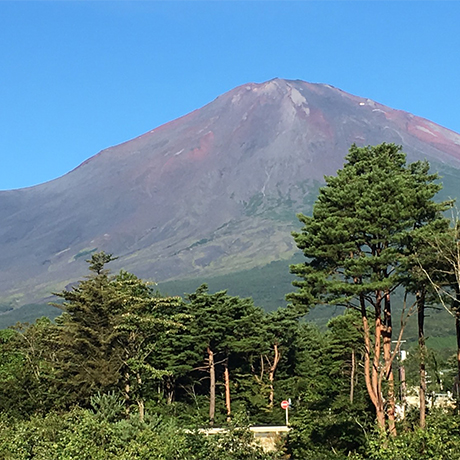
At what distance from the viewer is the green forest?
2466 cm

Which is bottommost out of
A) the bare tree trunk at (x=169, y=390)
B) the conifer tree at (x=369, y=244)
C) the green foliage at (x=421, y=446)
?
the bare tree trunk at (x=169, y=390)

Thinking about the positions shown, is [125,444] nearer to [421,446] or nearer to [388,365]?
[421,446]

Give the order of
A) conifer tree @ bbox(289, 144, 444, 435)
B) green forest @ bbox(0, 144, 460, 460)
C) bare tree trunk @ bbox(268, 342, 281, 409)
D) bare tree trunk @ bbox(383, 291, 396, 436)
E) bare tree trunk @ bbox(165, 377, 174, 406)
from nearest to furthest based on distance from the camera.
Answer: green forest @ bbox(0, 144, 460, 460)
bare tree trunk @ bbox(383, 291, 396, 436)
conifer tree @ bbox(289, 144, 444, 435)
bare tree trunk @ bbox(165, 377, 174, 406)
bare tree trunk @ bbox(268, 342, 281, 409)

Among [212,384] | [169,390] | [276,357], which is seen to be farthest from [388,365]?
[169,390]

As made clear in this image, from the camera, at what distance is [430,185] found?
31.0m

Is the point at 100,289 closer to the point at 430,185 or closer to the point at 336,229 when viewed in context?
the point at 336,229

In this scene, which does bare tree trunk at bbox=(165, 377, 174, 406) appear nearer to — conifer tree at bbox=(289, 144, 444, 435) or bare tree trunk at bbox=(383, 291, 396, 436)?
conifer tree at bbox=(289, 144, 444, 435)

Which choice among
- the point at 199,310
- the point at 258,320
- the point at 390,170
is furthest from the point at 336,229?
the point at 258,320

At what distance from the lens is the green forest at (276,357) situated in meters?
24.7

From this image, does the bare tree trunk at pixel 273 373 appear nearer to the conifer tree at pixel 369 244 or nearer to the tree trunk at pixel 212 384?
the tree trunk at pixel 212 384

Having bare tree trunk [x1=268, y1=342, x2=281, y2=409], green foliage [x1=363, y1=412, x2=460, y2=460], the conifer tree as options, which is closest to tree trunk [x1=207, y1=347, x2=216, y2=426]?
bare tree trunk [x1=268, y1=342, x2=281, y2=409]

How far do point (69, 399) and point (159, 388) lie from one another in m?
13.3

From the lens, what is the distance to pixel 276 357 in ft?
171

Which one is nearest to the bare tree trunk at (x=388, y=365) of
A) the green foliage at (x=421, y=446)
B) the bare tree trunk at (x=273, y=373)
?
the green foliage at (x=421, y=446)
